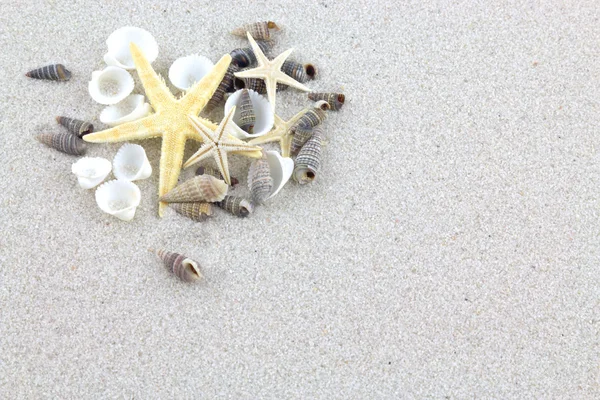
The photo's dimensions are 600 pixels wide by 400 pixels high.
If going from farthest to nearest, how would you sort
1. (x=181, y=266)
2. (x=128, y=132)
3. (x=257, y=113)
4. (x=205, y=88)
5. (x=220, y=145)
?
(x=257, y=113), (x=205, y=88), (x=128, y=132), (x=220, y=145), (x=181, y=266)

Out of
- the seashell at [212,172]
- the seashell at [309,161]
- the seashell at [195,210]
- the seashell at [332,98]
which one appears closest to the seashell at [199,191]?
the seashell at [195,210]

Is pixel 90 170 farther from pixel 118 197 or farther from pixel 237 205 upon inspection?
pixel 237 205

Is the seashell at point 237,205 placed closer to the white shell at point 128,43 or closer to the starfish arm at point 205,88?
the starfish arm at point 205,88

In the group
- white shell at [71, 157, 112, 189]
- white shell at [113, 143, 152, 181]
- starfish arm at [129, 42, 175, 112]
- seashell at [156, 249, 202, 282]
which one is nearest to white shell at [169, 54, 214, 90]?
starfish arm at [129, 42, 175, 112]

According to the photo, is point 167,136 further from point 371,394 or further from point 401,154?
point 371,394

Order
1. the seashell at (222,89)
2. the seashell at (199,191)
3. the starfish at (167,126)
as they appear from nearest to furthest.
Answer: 1. the seashell at (199,191)
2. the starfish at (167,126)
3. the seashell at (222,89)

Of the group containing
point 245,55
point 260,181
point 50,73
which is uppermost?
point 245,55

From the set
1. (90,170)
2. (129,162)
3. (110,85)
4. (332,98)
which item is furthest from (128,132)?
(332,98)

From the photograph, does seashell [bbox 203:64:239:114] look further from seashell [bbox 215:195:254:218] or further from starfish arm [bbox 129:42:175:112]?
seashell [bbox 215:195:254:218]

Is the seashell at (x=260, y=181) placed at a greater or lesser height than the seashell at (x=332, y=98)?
lesser
